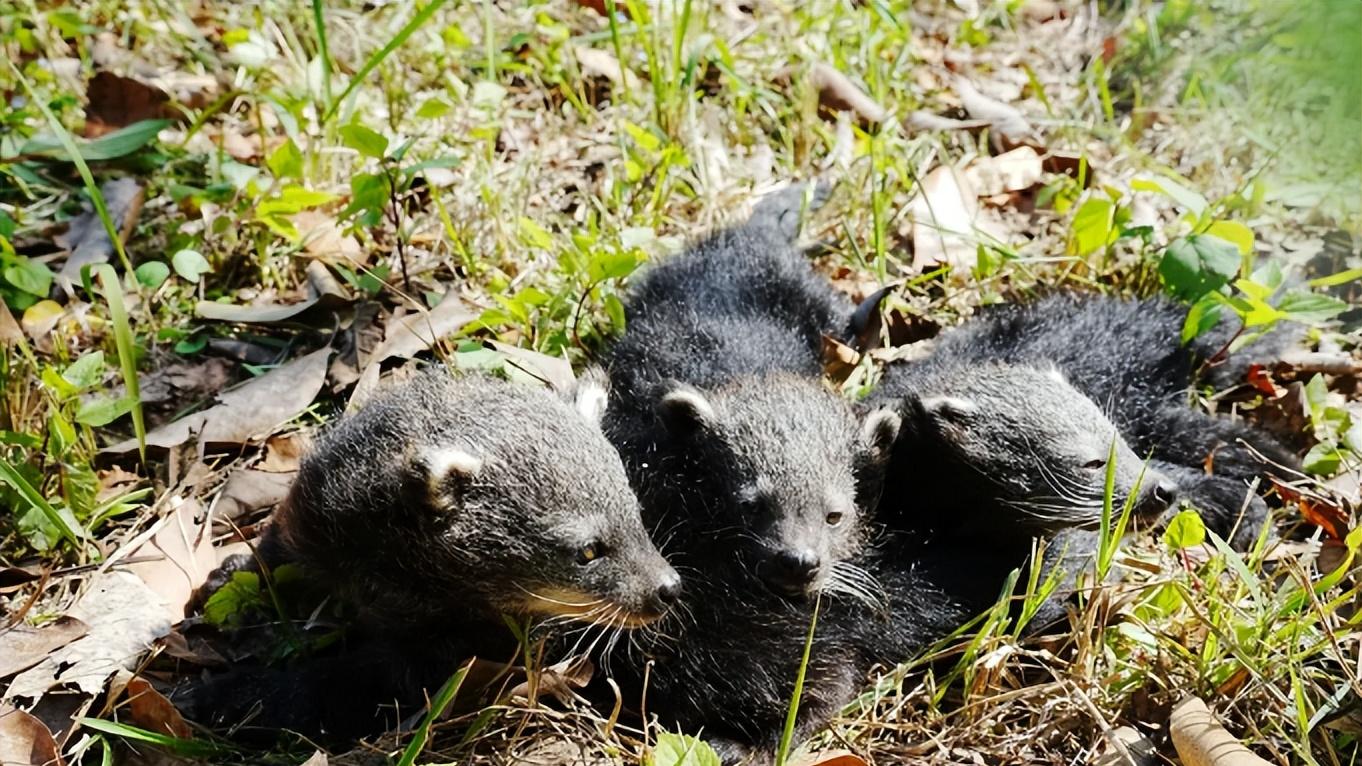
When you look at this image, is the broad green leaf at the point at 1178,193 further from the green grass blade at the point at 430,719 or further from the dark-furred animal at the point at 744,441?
the green grass blade at the point at 430,719

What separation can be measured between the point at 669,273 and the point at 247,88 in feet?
8.72

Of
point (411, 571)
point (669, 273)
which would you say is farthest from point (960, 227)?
point (411, 571)

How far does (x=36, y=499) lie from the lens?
4.35 meters

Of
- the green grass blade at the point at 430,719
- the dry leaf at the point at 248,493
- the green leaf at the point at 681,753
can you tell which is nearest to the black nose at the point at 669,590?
the green leaf at the point at 681,753

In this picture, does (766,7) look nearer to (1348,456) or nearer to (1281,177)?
(1281,177)

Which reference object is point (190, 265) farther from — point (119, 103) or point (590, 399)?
point (590, 399)

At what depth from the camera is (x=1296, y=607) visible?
13.7ft

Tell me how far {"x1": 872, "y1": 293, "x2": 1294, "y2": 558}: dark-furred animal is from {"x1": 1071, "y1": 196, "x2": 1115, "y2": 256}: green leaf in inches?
10.7

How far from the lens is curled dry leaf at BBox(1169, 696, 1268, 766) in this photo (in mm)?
3779

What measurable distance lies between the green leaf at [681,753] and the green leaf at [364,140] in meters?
2.77

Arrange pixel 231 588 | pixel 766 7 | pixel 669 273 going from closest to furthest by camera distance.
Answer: pixel 231 588
pixel 669 273
pixel 766 7

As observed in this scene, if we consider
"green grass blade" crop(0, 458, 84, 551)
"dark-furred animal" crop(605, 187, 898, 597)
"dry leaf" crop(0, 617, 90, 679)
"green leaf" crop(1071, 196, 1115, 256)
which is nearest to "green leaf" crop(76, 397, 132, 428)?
"green grass blade" crop(0, 458, 84, 551)

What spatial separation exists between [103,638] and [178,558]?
0.44m

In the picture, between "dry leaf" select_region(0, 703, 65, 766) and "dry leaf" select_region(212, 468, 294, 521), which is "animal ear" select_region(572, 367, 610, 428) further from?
"dry leaf" select_region(0, 703, 65, 766)
